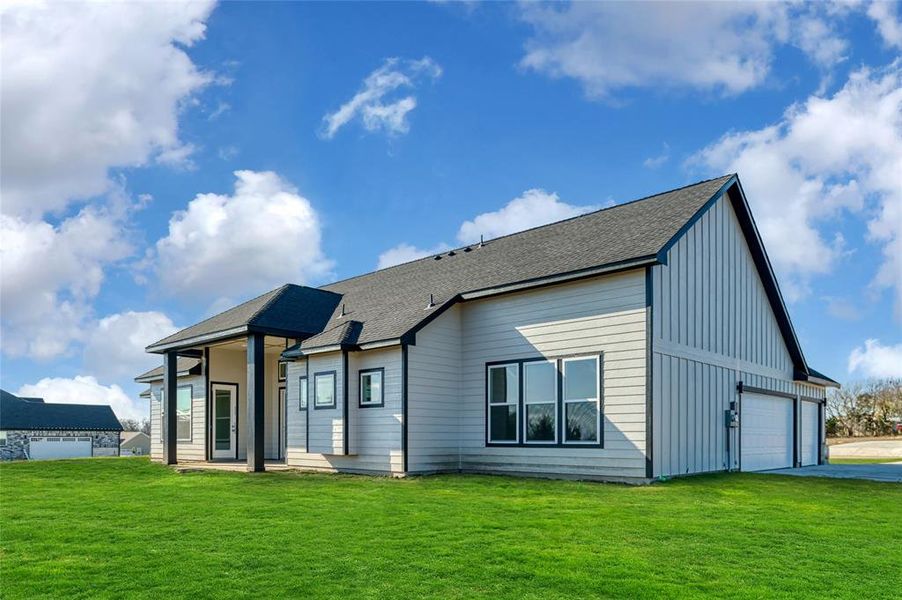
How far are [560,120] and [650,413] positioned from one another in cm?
737

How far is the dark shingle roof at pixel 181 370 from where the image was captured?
71.3ft

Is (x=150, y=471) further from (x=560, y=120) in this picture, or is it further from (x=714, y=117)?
(x=714, y=117)

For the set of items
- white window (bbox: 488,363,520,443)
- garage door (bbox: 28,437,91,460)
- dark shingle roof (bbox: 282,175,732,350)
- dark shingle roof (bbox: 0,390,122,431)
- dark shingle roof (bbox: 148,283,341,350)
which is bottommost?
garage door (bbox: 28,437,91,460)

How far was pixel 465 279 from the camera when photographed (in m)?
17.1

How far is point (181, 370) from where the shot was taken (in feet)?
74.4

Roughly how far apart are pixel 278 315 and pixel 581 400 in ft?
27.7

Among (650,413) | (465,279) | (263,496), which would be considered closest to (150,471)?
(263,496)

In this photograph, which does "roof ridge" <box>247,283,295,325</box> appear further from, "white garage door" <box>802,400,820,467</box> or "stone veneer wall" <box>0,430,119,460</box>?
"stone veneer wall" <box>0,430,119,460</box>

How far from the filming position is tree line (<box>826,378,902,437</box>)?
1871 inches

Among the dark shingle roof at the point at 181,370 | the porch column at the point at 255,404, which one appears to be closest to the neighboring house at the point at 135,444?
the dark shingle roof at the point at 181,370

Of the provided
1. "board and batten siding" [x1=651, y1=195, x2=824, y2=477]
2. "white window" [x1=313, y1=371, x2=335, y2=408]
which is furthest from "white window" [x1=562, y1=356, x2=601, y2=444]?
"white window" [x1=313, y1=371, x2=335, y2=408]

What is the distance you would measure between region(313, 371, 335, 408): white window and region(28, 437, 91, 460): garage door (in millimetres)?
43335

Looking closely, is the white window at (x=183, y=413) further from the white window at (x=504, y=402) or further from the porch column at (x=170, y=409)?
the white window at (x=504, y=402)

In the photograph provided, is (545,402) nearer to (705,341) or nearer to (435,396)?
(435,396)
